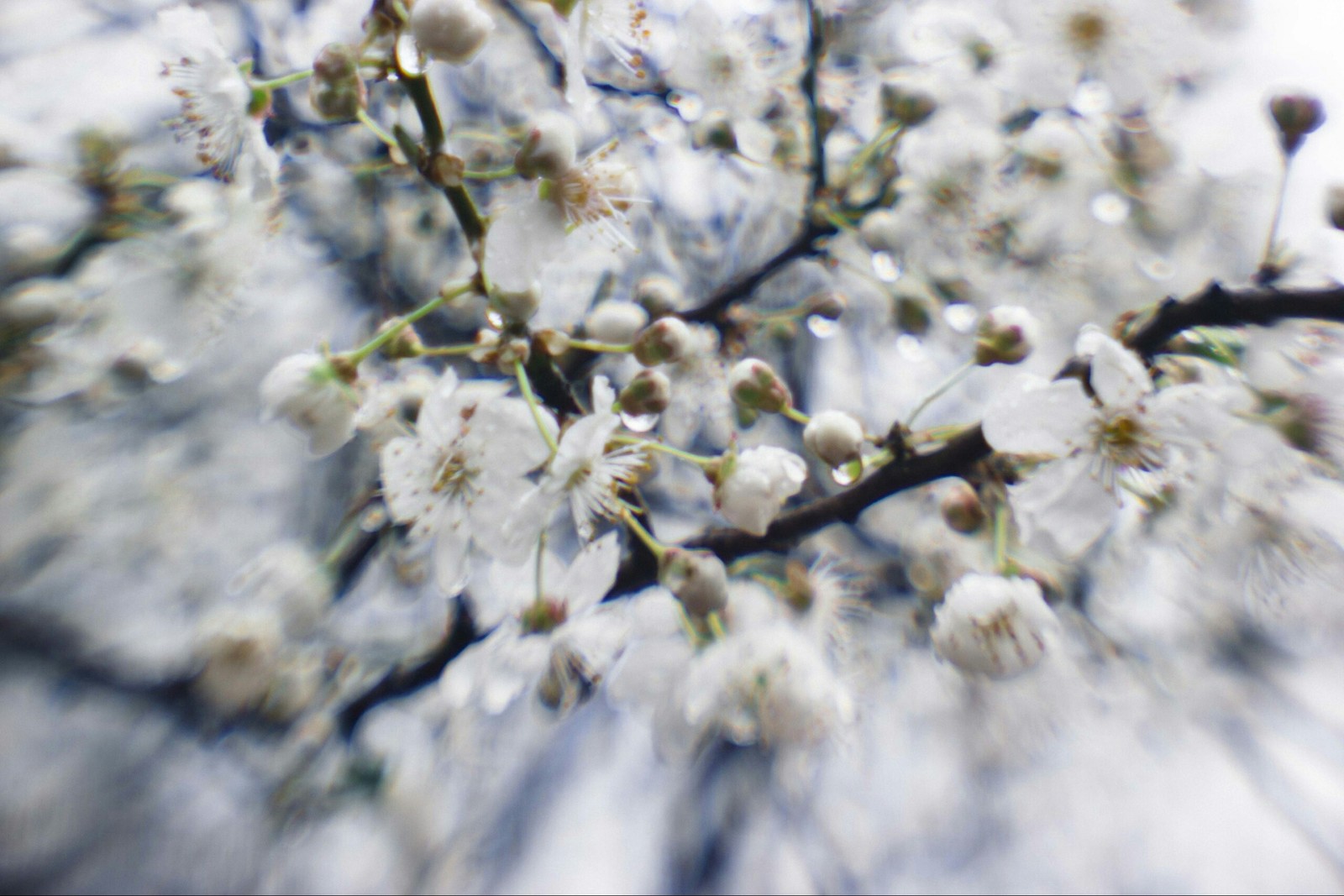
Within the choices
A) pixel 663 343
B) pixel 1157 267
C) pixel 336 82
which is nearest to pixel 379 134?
pixel 336 82

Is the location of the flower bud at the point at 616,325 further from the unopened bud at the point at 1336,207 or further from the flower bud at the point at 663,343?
the unopened bud at the point at 1336,207

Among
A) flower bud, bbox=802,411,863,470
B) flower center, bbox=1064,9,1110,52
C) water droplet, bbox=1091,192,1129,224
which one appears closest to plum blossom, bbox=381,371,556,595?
flower bud, bbox=802,411,863,470

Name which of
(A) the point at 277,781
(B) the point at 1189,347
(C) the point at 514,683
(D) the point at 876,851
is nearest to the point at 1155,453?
(B) the point at 1189,347

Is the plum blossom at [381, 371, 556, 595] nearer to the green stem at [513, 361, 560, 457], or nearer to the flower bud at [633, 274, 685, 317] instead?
the green stem at [513, 361, 560, 457]

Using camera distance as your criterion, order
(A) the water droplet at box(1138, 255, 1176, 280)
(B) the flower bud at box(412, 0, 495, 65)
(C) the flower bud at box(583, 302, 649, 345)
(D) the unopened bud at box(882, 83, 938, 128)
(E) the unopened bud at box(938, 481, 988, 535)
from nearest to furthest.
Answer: (B) the flower bud at box(412, 0, 495, 65) → (E) the unopened bud at box(938, 481, 988, 535) → (C) the flower bud at box(583, 302, 649, 345) → (D) the unopened bud at box(882, 83, 938, 128) → (A) the water droplet at box(1138, 255, 1176, 280)

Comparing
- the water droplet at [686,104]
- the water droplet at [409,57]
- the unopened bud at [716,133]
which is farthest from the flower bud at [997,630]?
the water droplet at [686,104]

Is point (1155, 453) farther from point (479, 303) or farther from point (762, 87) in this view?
point (762, 87)
